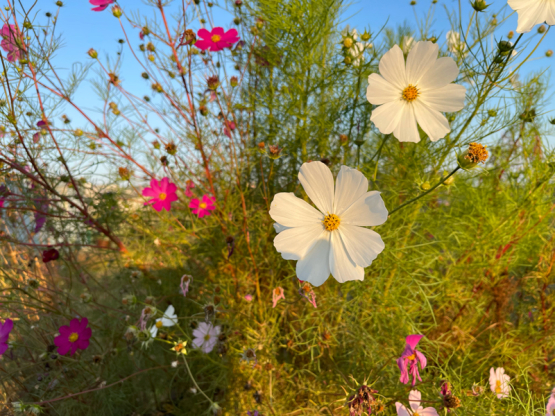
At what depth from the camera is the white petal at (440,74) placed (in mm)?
499

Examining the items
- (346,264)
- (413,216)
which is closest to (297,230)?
(346,264)

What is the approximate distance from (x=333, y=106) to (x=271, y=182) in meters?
0.32

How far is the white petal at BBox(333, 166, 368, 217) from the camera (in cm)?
44

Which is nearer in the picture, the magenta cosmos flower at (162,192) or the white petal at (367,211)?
the white petal at (367,211)

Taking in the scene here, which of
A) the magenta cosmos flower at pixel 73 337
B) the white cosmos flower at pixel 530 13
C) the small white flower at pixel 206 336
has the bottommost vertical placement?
the magenta cosmos flower at pixel 73 337

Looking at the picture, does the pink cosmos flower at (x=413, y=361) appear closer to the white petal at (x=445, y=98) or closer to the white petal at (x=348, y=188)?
the white petal at (x=348, y=188)

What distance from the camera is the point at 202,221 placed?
42.7 inches

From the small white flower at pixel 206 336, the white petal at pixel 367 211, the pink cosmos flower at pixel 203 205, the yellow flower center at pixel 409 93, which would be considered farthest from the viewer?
the pink cosmos flower at pixel 203 205

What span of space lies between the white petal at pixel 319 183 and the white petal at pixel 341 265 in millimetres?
55

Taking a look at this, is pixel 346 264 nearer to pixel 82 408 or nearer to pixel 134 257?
pixel 134 257

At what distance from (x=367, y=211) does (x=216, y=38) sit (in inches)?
25.5

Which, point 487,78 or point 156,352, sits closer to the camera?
point 487,78

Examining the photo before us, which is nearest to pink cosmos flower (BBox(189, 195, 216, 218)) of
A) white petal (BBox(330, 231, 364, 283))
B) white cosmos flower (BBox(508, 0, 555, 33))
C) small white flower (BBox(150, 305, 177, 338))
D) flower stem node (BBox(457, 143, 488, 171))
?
small white flower (BBox(150, 305, 177, 338))

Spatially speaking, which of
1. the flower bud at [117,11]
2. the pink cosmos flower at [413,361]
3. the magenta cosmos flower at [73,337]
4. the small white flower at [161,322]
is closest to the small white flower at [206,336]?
the small white flower at [161,322]
